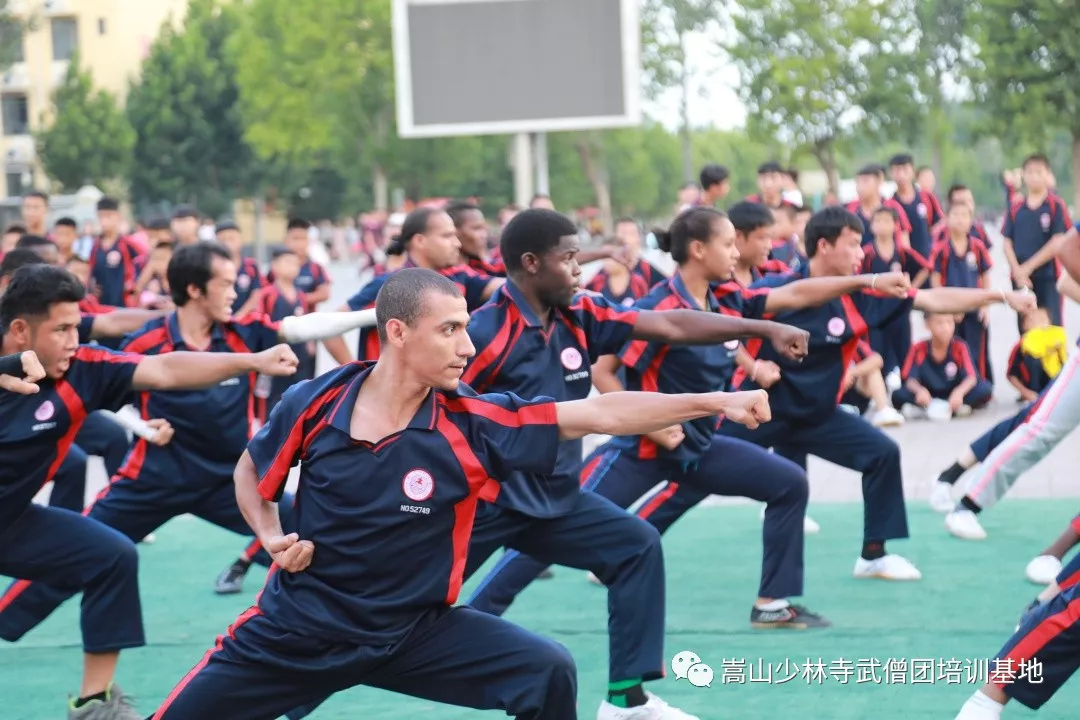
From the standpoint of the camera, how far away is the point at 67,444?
6020 millimetres

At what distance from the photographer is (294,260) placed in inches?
506

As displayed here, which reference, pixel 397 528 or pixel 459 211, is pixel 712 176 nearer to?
pixel 459 211

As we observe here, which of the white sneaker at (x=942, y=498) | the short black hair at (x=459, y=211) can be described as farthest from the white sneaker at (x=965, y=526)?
the short black hair at (x=459, y=211)

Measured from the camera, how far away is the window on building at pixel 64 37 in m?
68.7

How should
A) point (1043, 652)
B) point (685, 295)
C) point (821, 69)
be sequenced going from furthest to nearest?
point (821, 69) < point (685, 295) < point (1043, 652)

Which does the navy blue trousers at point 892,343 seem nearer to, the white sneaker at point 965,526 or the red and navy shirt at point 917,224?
the red and navy shirt at point 917,224

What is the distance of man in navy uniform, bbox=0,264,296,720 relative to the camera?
5730 mm

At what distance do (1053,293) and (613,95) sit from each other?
7110 millimetres

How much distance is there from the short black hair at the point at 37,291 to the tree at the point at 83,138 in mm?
48358

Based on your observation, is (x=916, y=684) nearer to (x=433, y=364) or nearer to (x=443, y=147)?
(x=433, y=364)

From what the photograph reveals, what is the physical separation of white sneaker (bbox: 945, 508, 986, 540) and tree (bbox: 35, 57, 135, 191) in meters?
46.9

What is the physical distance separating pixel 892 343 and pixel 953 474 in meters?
5.35

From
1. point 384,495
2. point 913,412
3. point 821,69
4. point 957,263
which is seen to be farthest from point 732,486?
point 821,69

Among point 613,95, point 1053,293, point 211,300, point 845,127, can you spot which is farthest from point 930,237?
point 845,127
